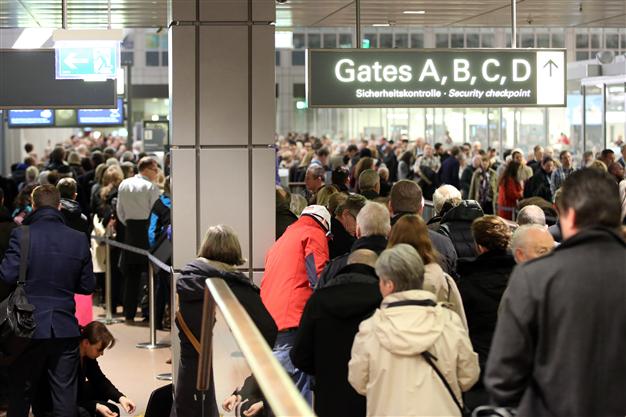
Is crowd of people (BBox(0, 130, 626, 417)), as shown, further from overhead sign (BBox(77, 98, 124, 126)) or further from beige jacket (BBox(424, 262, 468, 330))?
overhead sign (BBox(77, 98, 124, 126))

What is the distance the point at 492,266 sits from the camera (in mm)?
6422

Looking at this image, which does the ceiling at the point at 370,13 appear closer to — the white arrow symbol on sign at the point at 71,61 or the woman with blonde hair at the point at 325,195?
the white arrow symbol on sign at the point at 71,61

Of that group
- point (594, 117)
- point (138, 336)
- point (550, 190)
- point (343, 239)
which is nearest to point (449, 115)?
point (594, 117)

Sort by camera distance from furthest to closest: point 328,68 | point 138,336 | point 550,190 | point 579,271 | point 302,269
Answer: point 550,190
point 138,336
point 328,68
point 302,269
point 579,271

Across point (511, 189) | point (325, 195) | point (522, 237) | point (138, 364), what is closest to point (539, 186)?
point (511, 189)

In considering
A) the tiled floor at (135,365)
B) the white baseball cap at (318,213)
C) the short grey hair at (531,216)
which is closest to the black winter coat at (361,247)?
the white baseball cap at (318,213)

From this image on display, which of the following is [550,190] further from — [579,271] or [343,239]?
[579,271]

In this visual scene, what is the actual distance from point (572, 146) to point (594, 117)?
10.6ft

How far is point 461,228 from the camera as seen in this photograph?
A: 329 inches

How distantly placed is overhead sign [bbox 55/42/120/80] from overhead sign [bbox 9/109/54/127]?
53.0 ft

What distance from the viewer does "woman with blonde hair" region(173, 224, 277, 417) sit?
6.79 m

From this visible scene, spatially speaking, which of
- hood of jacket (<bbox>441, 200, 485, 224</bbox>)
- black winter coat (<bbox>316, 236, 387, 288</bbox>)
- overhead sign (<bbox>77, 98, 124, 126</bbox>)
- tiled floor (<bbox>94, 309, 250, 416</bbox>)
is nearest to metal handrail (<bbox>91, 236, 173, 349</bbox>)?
tiled floor (<bbox>94, 309, 250, 416</bbox>)

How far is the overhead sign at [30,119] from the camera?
26.7 metres

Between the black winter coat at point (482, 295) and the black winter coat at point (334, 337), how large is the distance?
0.63 meters
